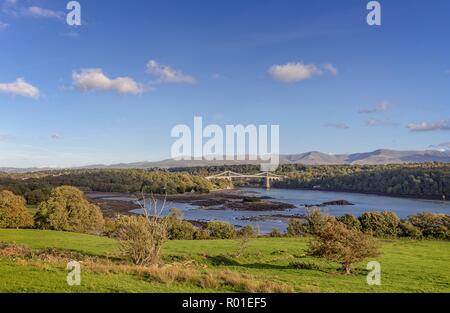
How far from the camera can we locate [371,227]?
5244 cm

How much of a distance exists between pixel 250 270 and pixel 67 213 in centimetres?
3179

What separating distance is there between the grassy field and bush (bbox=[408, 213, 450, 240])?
473 inches

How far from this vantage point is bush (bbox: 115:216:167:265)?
748 inches

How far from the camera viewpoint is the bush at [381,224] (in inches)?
2020

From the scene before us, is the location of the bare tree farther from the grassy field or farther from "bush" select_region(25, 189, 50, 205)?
"bush" select_region(25, 189, 50, 205)

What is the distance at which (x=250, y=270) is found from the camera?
2162cm

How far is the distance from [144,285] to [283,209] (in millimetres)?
84312

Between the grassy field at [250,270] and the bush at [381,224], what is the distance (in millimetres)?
13165

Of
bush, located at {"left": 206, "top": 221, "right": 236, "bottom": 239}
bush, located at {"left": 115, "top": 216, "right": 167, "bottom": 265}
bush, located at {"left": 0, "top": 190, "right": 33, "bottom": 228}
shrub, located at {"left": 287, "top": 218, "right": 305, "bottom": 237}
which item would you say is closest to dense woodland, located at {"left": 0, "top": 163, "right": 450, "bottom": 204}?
bush, located at {"left": 0, "top": 190, "right": 33, "bottom": 228}

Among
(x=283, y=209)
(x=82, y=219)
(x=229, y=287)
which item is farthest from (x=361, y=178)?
(x=229, y=287)

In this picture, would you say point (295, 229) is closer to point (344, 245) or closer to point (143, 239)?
point (344, 245)

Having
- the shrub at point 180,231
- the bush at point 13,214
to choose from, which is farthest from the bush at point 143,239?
the bush at point 13,214

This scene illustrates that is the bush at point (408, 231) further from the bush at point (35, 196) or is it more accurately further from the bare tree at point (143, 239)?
the bush at point (35, 196)
